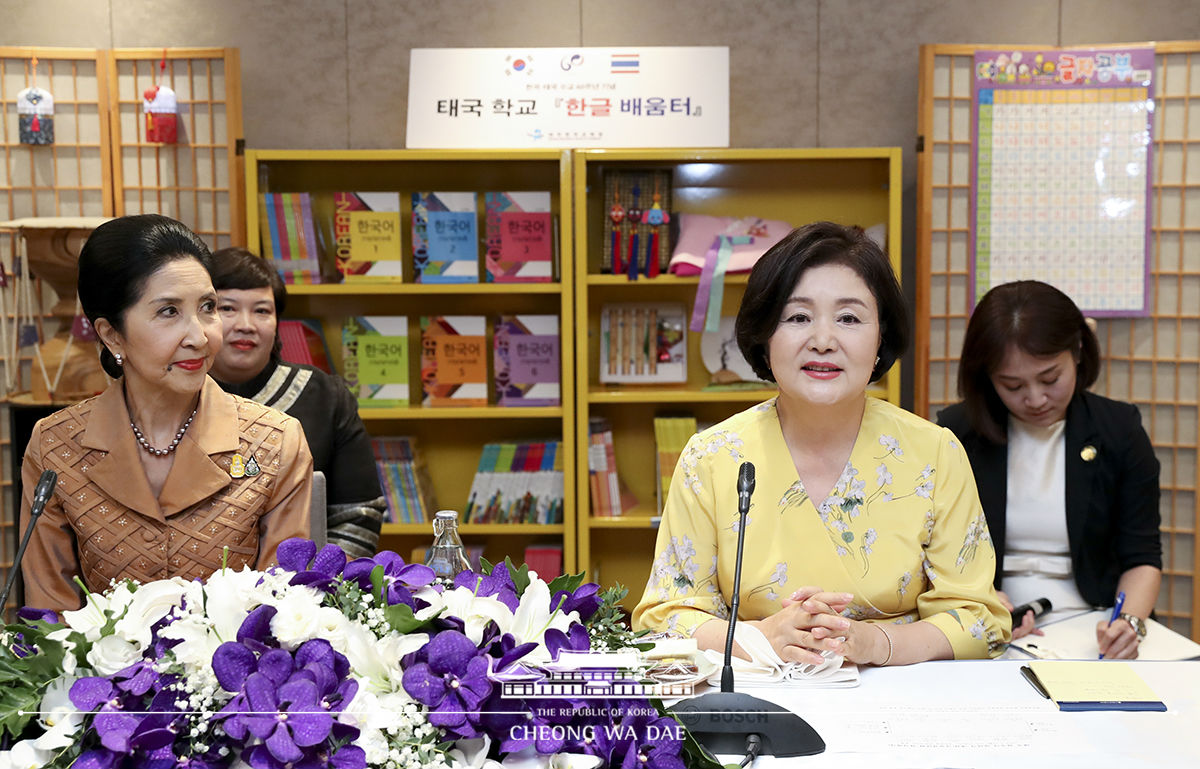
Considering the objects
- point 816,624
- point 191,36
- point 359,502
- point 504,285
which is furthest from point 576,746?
point 191,36

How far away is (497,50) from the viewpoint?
345 centimetres

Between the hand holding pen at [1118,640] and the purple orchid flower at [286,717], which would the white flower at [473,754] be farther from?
the hand holding pen at [1118,640]

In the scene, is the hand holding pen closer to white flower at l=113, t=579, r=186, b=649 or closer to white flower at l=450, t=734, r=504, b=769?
white flower at l=450, t=734, r=504, b=769

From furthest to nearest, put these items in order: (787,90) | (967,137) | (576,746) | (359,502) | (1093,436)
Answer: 1. (787,90)
2. (967,137)
3. (359,502)
4. (1093,436)
5. (576,746)

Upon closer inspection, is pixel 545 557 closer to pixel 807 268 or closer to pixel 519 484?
pixel 519 484

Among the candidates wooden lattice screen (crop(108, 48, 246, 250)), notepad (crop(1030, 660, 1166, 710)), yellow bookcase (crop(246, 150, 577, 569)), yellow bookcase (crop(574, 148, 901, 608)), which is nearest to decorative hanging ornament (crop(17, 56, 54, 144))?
wooden lattice screen (crop(108, 48, 246, 250))

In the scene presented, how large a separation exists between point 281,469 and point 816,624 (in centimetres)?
104

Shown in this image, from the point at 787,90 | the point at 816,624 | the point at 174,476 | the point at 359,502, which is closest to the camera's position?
the point at 816,624

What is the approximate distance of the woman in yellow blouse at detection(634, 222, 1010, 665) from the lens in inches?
68.1

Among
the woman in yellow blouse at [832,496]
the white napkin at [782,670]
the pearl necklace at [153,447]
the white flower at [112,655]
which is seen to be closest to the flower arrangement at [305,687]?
the white flower at [112,655]

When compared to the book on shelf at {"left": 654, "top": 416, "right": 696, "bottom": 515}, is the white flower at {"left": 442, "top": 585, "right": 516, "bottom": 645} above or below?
above

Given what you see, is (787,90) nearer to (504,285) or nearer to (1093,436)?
(504,285)

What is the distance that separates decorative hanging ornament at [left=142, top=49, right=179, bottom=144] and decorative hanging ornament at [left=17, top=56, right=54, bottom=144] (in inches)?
13.2

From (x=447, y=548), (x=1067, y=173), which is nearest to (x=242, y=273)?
(x=447, y=548)
